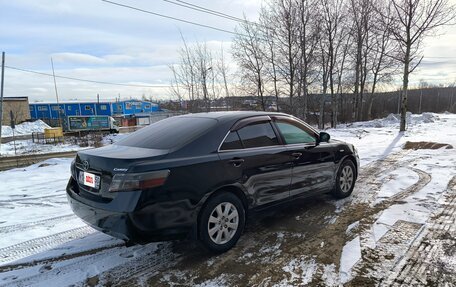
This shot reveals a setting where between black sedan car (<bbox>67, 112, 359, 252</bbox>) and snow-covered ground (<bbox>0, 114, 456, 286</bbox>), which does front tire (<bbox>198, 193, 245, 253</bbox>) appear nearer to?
black sedan car (<bbox>67, 112, 359, 252</bbox>)

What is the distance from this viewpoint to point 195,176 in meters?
3.35

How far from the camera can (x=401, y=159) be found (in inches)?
364

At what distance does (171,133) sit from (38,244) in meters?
2.17

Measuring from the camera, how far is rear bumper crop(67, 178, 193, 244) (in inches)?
119

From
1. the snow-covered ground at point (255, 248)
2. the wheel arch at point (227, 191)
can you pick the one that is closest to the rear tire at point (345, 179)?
the snow-covered ground at point (255, 248)

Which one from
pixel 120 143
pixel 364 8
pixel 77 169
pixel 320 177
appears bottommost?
pixel 320 177

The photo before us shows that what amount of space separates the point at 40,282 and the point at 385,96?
66.2 metres

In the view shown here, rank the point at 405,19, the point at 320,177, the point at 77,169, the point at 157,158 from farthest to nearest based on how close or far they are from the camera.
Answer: the point at 405,19 < the point at 320,177 < the point at 77,169 < the point at 157,158

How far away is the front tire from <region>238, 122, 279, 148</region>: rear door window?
2.41 ft

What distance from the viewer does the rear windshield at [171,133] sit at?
11.9 ft

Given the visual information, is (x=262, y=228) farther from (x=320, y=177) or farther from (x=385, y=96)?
(x=385, y=96)

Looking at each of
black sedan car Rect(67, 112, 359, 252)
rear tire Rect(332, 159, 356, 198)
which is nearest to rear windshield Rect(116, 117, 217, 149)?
black sedan car Rect(67, 112, 359, 252)

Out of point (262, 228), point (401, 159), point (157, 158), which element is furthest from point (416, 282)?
point (401, 159)

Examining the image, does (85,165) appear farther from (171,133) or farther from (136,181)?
(171,133)
